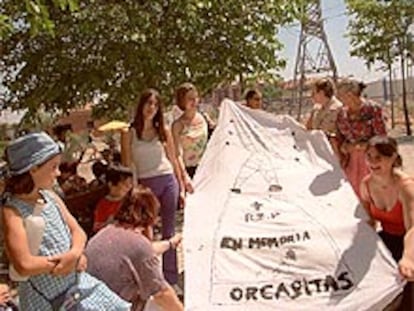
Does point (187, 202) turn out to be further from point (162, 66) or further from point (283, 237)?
point (162, 66)

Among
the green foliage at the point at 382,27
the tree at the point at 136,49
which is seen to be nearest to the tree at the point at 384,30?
the green foliage at the point at 382,27

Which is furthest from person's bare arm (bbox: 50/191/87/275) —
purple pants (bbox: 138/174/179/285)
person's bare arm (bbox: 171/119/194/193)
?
person's bare arm (bbox: 171/119/194/193)

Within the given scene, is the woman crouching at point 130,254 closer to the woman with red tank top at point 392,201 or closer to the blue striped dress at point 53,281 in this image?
the blue striped dress at point 53,281

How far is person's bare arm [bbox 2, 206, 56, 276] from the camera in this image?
10.3 feet

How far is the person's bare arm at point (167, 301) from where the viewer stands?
4164mm

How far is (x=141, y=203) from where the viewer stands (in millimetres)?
4016

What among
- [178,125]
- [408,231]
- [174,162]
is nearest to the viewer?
[408,231]

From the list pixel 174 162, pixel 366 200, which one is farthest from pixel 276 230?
pixel 174 162

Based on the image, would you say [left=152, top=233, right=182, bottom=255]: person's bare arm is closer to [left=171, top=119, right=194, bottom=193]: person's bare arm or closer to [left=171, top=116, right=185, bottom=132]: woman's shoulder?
[left=171, top=119, right=194, bottom=193]: person's bare arm

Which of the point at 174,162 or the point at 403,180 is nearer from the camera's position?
the point at 403,180

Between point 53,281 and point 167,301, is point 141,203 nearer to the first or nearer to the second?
point 167,301

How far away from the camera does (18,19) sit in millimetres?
9594

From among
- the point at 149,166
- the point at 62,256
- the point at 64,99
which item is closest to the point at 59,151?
the point at 62,256

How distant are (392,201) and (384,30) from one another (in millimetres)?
22820
